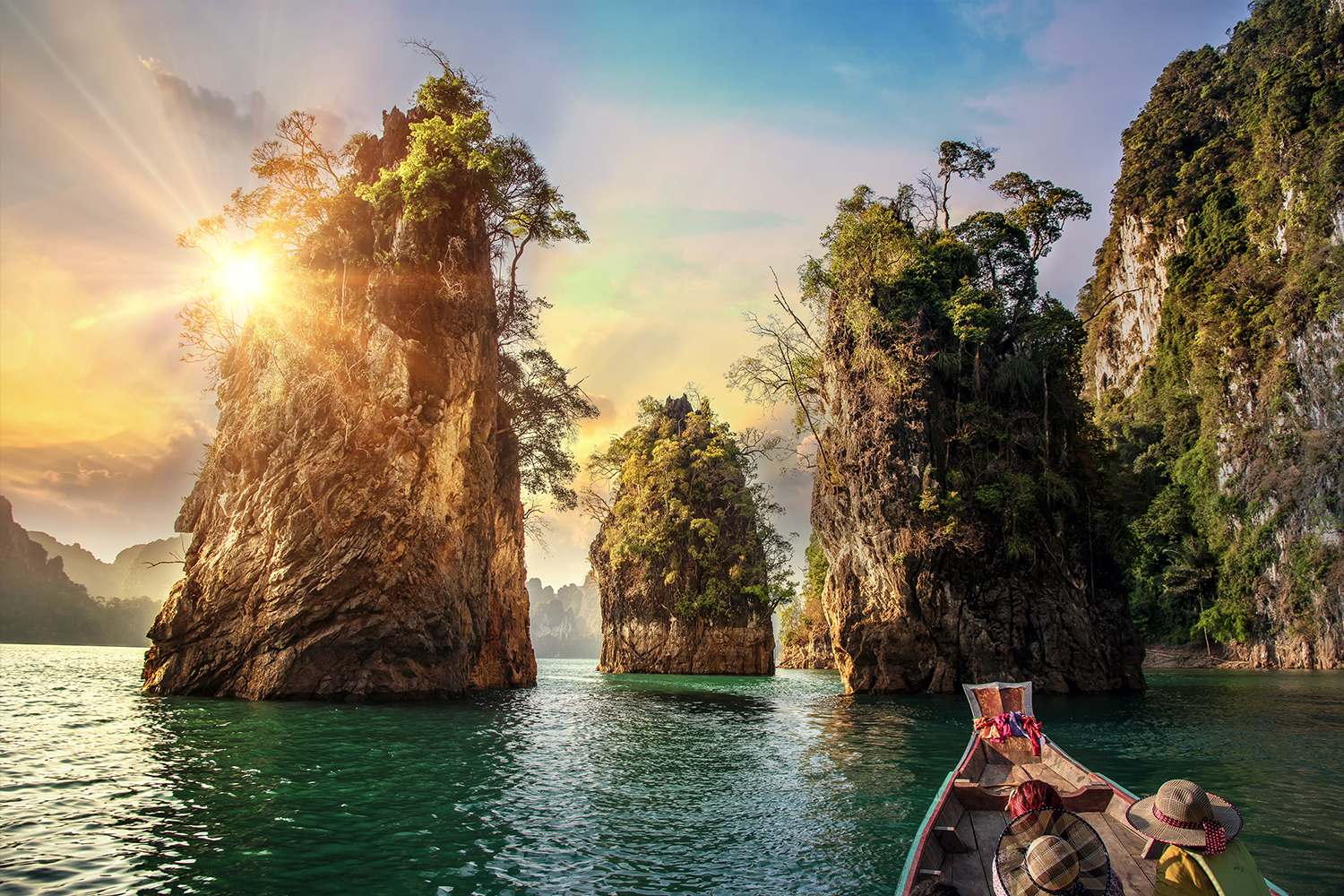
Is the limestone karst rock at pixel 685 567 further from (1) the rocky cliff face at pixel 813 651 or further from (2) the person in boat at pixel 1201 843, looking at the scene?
(2) the person in boat at pixel 1201 843

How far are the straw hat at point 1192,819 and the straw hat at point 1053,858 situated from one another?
0.51 meters

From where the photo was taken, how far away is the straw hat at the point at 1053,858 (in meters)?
3.88

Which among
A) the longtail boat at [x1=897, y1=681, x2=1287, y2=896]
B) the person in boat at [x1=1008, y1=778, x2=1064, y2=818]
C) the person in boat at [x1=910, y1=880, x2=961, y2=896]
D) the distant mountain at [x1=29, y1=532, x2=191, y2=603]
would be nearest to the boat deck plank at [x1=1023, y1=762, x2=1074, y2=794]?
the longtail boat at [x1=897, y1=681, x2=1287, y2=896]

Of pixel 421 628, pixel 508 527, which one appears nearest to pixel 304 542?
pixel 421 628

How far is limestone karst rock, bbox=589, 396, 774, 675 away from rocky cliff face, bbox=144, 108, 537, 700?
1993 cm

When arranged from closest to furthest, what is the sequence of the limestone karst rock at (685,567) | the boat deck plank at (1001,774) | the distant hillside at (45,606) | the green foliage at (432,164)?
the boat deck plank at (1001,774)
the green foliage at (432,164)
the limestone karst rock at (685,567)
the distant hillside at (45,606)

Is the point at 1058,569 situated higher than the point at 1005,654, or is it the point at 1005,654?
the point at 1058,569

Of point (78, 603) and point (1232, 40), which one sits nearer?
point (1232, 40)

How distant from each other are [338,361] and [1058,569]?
30350mm

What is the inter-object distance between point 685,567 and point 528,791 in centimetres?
3611

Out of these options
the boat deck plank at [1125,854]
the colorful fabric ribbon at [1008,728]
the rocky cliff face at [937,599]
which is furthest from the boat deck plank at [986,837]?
the rocky cliff face at [937,599]

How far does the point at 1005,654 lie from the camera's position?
26.8 metres

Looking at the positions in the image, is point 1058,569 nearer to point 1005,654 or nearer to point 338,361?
point 1005,654

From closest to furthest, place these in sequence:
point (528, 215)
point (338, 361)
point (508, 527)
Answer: point (338, 361)
point (528, 215)
point (508, 527)
